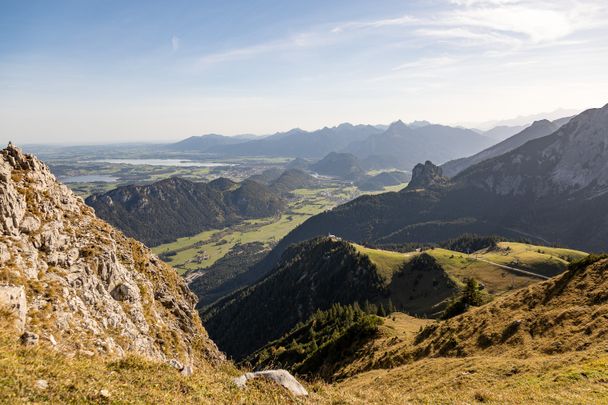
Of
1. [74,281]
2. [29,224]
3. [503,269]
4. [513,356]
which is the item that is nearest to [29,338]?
[74,281]

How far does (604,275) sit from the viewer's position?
4909 centimetres

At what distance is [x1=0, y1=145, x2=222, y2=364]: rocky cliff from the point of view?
2720 centimetres

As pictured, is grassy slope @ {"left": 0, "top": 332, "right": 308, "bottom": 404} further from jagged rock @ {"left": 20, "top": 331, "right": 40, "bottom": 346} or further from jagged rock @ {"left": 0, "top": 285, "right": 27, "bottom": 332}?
jagged rock @ {"left": 0, "top": 285, "right": 27, "bottom": 332}

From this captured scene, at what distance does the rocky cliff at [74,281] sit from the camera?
27203 mm

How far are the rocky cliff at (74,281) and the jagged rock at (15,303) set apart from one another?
7cm

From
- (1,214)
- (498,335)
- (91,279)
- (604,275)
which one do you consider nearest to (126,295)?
(91,279)

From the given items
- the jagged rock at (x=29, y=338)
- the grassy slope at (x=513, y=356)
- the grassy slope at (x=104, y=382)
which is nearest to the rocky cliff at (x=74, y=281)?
the jagged rock at (x=29, y=338)

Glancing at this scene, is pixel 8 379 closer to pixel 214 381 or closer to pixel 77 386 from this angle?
pixel 77 386

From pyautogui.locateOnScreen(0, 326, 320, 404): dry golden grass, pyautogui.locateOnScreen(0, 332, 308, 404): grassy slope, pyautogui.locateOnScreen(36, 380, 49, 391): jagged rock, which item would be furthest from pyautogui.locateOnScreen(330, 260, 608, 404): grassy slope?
pyautogui.locateOnScreen(36, 380, 49, 391): jagged rock

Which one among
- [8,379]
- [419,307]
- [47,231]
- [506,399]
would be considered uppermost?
[47,231]

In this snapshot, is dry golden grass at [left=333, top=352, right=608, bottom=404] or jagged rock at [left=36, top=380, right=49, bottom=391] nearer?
jagged rock at [left=36, top=380, right=49, bottom=391]

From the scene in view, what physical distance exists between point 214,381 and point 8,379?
38.6 ft

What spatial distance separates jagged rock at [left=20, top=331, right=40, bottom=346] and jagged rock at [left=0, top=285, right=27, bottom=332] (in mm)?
900

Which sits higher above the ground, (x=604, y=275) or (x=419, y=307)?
(x=604, y=275)
